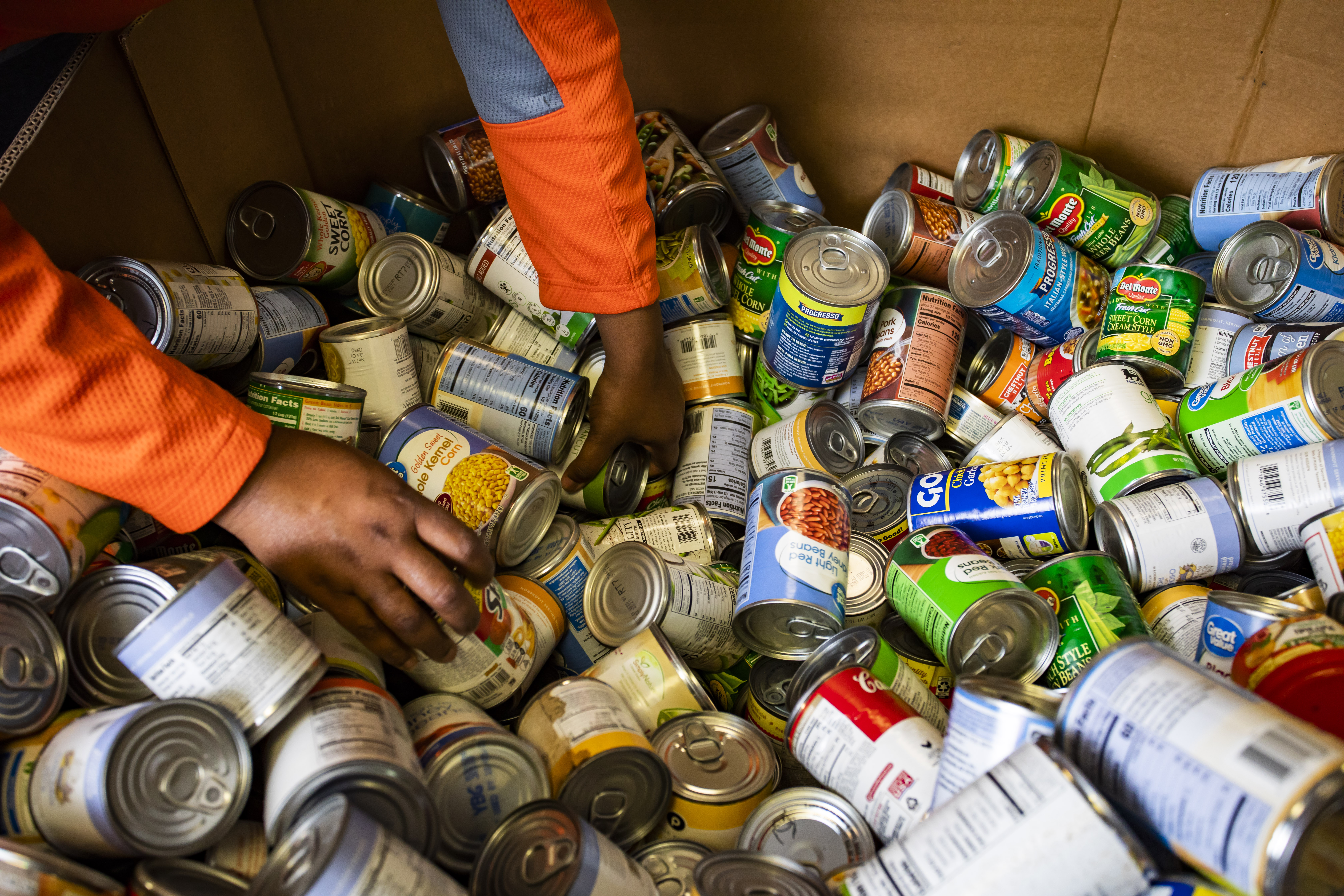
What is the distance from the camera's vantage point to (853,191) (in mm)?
2072

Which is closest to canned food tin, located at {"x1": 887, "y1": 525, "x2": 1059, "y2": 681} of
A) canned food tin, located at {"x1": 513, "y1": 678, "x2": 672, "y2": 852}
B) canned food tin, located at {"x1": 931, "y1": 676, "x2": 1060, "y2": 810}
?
canned food tin, located at {"x1": 931, "y1": 676, "x2": 1060, "y2": 810}

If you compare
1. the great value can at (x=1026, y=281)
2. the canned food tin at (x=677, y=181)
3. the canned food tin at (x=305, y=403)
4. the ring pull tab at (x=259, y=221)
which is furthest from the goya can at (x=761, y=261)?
the ring pull tab at (x=259, y=221)

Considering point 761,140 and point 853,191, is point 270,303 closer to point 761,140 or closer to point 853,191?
point 761,140

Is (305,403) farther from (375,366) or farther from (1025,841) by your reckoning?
(1025,841)

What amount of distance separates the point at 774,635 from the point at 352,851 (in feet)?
2.51

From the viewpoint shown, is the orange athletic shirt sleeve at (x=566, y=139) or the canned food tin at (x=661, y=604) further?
the canned food tin at (x=661, y=604)

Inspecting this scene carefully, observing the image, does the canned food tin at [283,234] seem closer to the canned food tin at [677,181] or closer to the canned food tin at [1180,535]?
the canned food tin at [677,181]

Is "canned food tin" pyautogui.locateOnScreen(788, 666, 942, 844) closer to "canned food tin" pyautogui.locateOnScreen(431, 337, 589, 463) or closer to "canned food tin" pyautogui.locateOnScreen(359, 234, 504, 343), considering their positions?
"canned food tin" pyautogui.locateOnScreen(431, 337, 589, 463)

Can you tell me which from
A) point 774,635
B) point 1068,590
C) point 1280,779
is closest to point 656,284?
point 774,635

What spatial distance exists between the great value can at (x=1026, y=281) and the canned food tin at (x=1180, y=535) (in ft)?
1.45

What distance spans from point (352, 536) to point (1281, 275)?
1.65 meters

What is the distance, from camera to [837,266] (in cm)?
157

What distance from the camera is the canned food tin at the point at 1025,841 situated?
70cm

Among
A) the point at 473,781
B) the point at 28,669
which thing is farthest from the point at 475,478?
the point at 28,669
